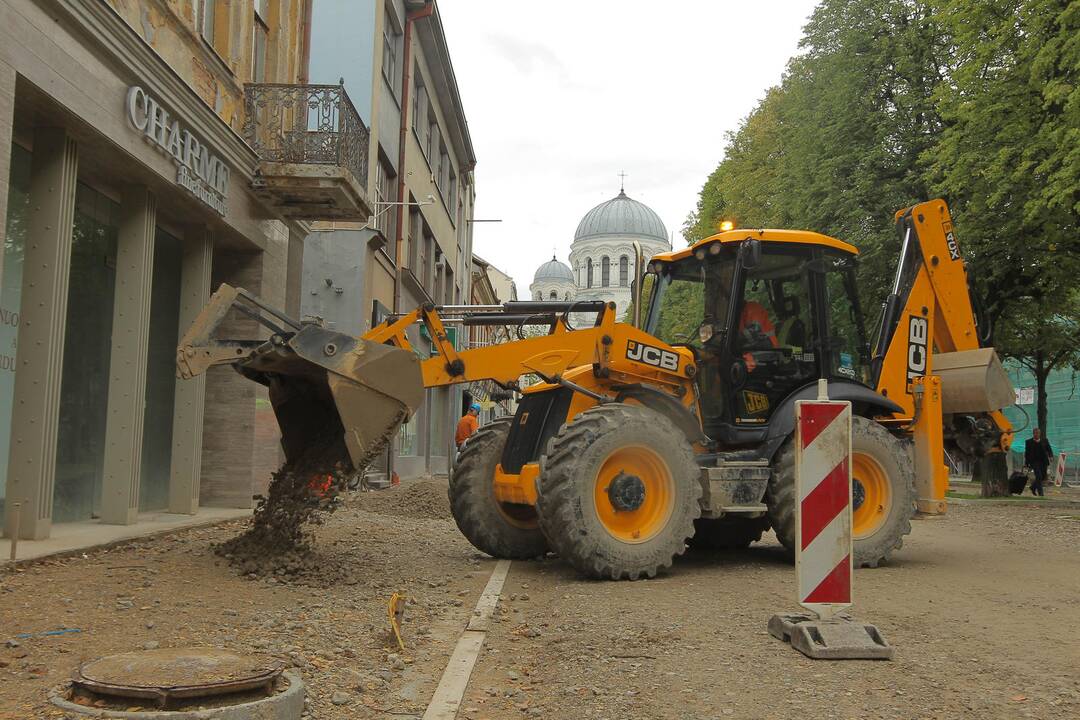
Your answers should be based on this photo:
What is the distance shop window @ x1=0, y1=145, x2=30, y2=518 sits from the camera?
27.7 feet

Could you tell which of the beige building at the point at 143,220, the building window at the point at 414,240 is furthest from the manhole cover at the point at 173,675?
the building window at the point at 414,240

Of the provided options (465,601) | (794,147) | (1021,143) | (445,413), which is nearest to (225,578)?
(465,601)

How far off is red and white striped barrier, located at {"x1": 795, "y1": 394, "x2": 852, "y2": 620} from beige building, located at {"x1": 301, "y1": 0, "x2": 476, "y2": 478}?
8485 millimetres

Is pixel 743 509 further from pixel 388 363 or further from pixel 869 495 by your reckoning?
pixel 388 363

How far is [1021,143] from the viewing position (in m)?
16.2

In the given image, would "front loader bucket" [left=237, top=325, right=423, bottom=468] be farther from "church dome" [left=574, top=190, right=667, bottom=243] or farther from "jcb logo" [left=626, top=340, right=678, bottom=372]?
"church dome" [left=574, top=190, right=667, bottom=243]

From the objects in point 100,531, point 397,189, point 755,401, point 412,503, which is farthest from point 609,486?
point 397,189

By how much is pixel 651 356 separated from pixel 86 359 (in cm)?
592

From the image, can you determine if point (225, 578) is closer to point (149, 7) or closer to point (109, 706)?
point (109, 706)

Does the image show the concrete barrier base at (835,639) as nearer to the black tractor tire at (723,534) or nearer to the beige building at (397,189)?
the black tractor tire at (723,534)

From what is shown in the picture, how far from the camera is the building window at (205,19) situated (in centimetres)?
1134

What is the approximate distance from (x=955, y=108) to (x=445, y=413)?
2020 centimetres

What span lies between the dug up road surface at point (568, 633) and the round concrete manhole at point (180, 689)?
20cm

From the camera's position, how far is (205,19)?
11.8 m
